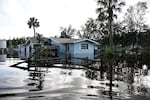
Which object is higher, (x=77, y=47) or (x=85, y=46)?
(x=85, y=46)

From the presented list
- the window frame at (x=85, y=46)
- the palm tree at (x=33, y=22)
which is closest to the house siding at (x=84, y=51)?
the window frame at (x=85, y=46)

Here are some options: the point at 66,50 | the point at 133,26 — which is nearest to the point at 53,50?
the point at 66,50

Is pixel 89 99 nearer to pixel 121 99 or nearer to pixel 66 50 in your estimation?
pixel 121 99

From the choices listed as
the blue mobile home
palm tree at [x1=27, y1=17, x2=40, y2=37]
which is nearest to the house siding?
the blue mobile home

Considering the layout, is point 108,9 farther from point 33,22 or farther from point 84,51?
point 33,22

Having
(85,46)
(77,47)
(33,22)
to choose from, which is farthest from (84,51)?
(33,22)

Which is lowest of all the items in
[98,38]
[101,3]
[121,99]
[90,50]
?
[121,99]

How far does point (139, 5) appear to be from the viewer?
2142 inches

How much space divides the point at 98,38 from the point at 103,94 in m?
56.9

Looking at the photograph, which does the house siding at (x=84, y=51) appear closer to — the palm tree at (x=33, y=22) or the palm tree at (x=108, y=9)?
the palm tree at (x=108, y=9)

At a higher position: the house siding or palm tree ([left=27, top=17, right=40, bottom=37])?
palm tree ([left=27, top=17, right=40, bottom=37])

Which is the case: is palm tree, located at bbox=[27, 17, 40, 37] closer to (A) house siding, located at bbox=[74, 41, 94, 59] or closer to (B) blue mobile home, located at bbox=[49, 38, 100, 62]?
(B) blue mobile home, located at bbox=[49, 38, 100, 62]

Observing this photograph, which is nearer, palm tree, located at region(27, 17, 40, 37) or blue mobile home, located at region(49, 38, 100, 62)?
blue mobile home, located at region(49, 38, 100, 62)

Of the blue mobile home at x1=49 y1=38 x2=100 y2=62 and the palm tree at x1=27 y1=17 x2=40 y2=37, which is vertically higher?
the palm tree at x1=27 y1=17 x2=40 y2=37
